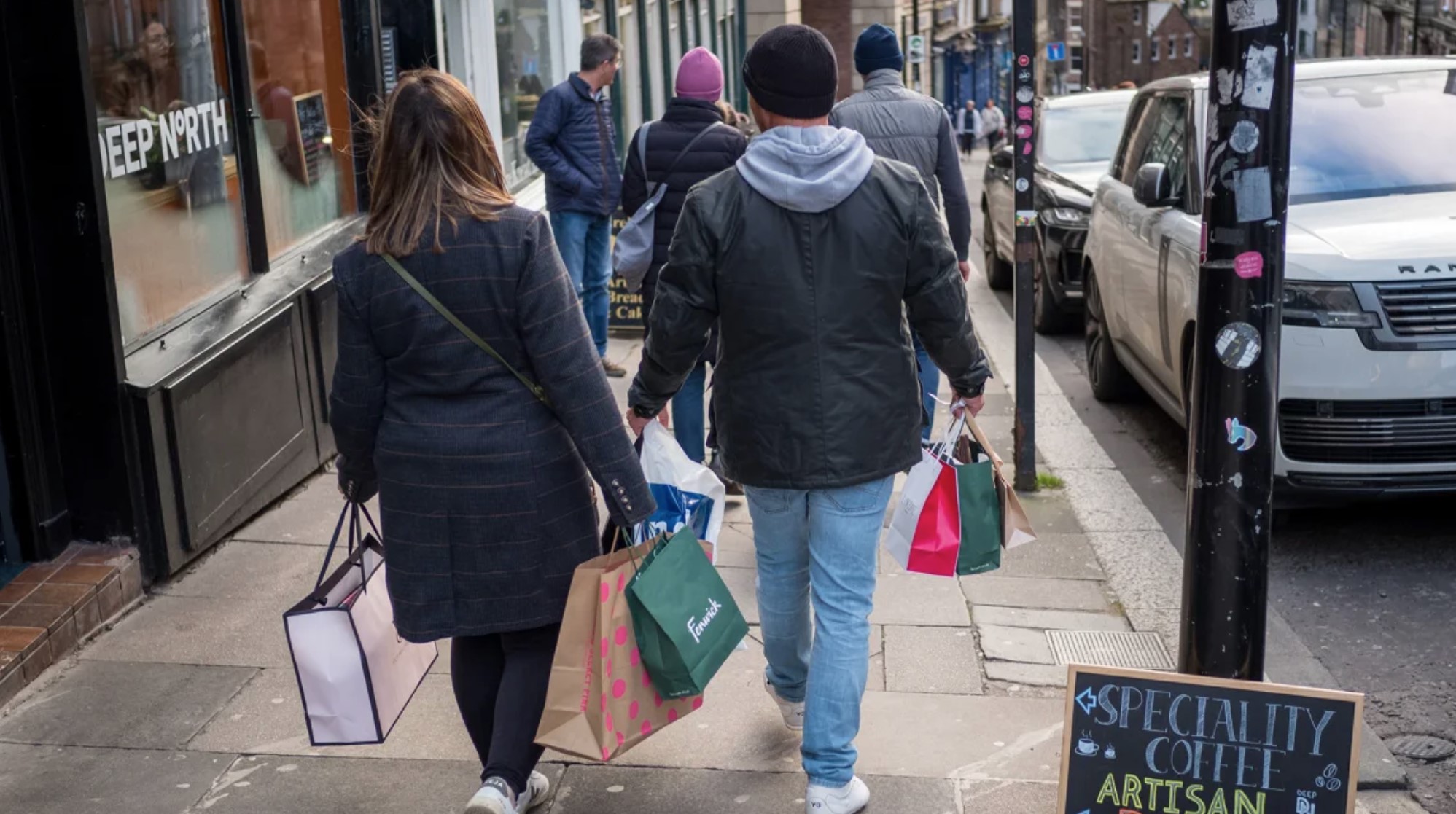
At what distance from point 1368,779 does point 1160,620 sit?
1.27m

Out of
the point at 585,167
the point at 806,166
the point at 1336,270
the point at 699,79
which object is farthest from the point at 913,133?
the point at 806,166

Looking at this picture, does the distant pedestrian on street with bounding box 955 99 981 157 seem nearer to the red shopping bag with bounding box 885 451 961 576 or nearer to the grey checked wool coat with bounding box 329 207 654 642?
the red shopping bag with bounding box 885 451 961 576

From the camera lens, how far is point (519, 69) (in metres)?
12.8

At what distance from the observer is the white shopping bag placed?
158 inches

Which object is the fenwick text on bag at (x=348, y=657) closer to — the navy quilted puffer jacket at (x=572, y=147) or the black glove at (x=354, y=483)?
the black glove at (x=354, y=483)

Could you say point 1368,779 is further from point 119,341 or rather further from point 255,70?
point 255,70

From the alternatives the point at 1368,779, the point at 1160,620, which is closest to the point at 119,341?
the point at 1160,620

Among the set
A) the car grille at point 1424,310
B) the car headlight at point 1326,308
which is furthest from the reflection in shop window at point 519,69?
the car grille at point 1424,310

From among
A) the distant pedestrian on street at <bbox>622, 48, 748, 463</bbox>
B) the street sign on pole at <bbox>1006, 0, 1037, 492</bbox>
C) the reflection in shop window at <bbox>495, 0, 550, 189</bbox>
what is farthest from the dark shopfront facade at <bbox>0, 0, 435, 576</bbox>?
the reflection in shop window at <bbox>495, 0, 550, 189</bbox>

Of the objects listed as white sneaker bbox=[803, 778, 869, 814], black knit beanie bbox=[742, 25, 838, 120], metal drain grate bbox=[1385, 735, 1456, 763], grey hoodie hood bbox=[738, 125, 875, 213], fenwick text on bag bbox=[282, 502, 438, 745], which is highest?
black knit beanie bbox=[742, 25, 838, 120]

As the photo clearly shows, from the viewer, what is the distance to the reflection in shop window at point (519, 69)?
12.2 meters

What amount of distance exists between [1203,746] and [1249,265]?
102 centimetres

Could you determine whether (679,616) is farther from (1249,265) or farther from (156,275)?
(156,275)

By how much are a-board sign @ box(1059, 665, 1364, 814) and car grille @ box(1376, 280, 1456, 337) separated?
2.74 m
